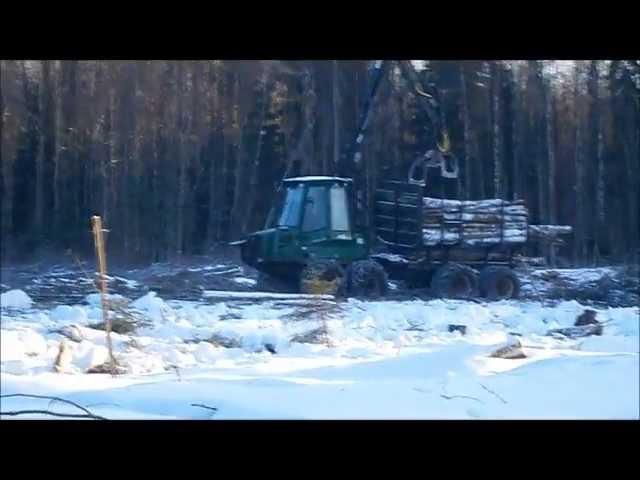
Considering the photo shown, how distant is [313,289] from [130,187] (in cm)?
93

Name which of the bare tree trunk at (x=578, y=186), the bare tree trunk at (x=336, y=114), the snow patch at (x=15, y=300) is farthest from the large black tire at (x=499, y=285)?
the snow patch at (x=15, y=300)

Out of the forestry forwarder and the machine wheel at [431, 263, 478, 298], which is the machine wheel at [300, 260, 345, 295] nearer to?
the forestry forwarder

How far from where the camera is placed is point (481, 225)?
21.0ft

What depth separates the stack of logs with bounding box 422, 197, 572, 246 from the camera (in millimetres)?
6355

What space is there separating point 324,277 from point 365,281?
186mm

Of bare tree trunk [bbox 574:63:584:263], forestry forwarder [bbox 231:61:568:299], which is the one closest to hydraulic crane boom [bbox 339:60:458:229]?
forestry forwarder [bbox 231:61:568:299]

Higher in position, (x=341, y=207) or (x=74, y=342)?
(x=341, y=207)

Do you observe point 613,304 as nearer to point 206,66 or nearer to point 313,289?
point 313,289

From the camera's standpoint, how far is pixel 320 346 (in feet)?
20.0

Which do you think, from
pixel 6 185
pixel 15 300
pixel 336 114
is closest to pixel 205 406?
pixel 15 300

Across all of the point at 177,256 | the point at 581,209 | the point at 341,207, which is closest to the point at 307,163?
the point at 341,207

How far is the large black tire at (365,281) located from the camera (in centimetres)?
632

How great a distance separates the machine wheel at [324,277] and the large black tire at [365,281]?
0.04m
